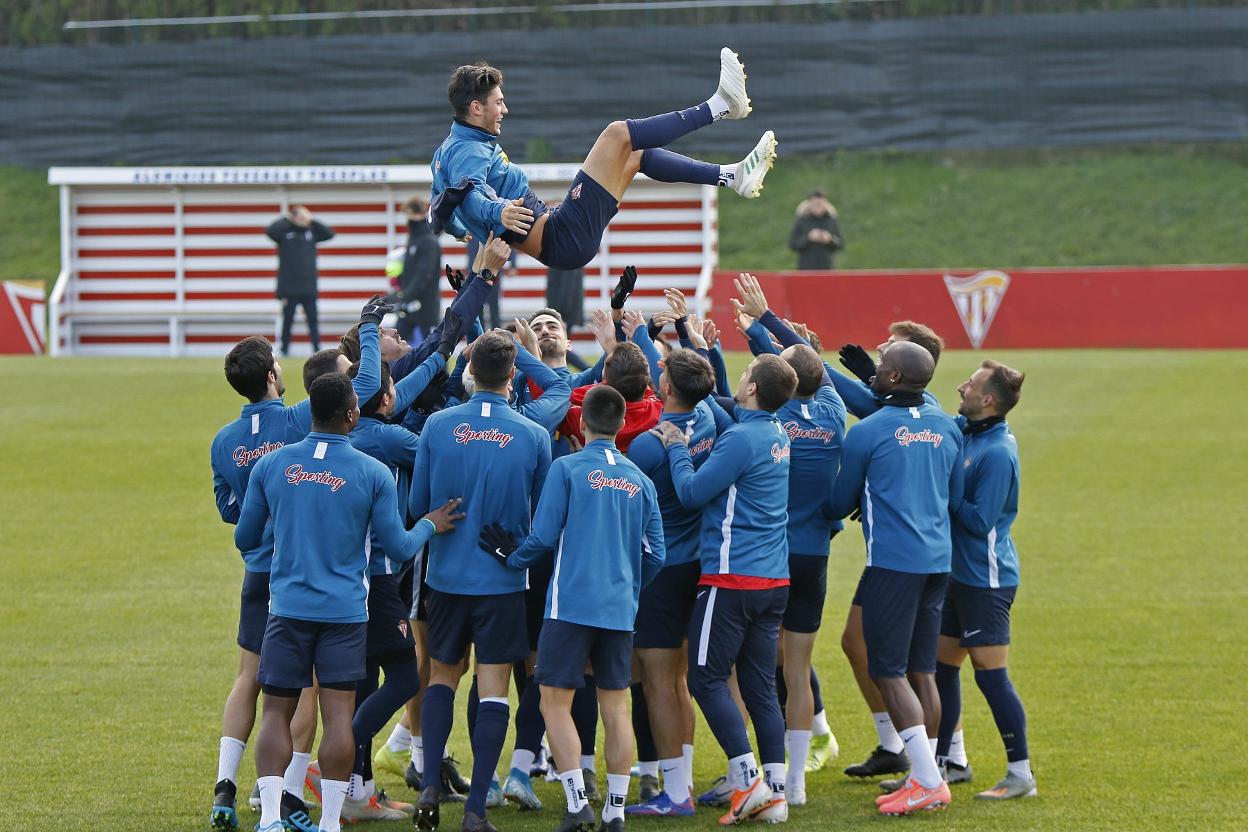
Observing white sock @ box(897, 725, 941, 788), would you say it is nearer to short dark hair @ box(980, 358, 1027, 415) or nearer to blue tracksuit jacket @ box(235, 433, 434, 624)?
short dark hair @ box(980, 358, 1027, 415)

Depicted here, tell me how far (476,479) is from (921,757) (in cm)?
232

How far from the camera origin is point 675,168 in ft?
25.4

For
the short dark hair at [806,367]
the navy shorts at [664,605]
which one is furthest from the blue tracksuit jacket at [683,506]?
the short dark hair at [806,367]

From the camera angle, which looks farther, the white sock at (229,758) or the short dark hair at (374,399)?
the short dark hair at (374,399)

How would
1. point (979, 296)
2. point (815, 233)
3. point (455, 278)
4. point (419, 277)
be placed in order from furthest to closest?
point (815, 233) < point (979, 296) < point (419, 277) < point (455, 278)

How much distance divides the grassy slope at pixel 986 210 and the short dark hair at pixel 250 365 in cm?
2310

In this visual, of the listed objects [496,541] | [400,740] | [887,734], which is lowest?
[400,740]

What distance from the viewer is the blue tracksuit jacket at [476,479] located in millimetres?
6656

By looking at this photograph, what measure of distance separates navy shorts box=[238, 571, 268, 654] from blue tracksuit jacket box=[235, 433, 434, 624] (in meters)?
0.49

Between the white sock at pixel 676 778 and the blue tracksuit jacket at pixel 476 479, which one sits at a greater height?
the blue tracksuit jacket at pixel 476 479

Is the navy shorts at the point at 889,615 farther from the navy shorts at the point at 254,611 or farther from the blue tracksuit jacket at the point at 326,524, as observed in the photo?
the navy shorts at the point at 254,611

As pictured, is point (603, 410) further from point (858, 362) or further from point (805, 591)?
point (858, 362)

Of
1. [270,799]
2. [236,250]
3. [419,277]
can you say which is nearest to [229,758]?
[270,799]

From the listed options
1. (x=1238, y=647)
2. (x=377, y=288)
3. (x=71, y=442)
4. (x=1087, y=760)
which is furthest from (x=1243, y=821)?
(x=377, y=288)
